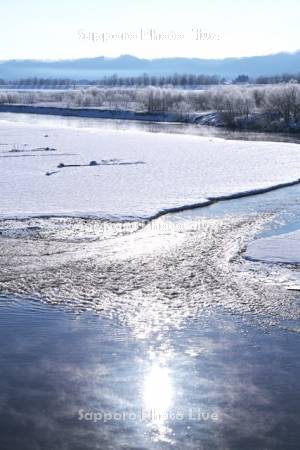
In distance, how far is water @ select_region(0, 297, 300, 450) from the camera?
7785 mm

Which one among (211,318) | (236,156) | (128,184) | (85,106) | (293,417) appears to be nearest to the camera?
(293,417)

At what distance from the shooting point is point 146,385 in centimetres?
896

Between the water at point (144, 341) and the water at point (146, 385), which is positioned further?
the water at point (144, 341)

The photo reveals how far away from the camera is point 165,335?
423 inches

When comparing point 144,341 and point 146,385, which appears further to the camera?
point 144,341

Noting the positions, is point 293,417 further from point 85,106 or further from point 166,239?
point 85,106

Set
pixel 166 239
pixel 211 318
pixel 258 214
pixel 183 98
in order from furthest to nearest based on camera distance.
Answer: pixel 183 98, pixel 258 214, pixel 166 239, pixel 211 318

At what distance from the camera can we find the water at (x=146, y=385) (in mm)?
7785

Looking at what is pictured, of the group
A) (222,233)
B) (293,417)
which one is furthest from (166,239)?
(293,417)

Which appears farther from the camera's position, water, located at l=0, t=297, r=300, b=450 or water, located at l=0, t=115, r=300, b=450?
water, located at l=0, t=115, r=300, b=450

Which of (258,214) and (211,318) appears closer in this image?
(211,318)

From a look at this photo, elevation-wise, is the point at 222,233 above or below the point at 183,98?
below

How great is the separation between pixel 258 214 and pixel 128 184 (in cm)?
677

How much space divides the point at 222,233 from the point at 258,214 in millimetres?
2798
